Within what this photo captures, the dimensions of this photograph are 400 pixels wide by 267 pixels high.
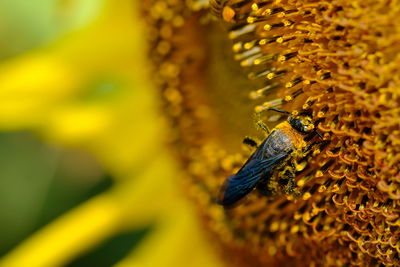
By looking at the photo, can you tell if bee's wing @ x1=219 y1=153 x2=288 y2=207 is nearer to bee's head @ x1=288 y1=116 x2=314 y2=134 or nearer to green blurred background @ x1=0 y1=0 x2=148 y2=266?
bee's head @ x1=288 y1=116 x2=314 y2=134

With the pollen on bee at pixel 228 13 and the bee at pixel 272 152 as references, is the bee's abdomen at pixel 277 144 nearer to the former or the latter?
the bee at pixel 272 152

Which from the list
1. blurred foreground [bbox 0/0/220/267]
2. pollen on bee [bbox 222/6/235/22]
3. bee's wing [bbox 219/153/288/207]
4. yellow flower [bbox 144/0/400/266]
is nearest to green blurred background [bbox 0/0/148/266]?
blurred foreground [bbox 0/0/220/267]

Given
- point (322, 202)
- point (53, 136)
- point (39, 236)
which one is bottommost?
point (322, 202)

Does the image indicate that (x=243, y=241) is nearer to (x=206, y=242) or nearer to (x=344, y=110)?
(x=206, y=242)

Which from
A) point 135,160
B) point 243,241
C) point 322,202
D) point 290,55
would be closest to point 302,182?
point 322,202

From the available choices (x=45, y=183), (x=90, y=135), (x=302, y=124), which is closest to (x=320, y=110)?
(x=302, y=124)

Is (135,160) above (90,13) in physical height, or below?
below

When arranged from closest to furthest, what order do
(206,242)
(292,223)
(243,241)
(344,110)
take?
(344,110)
(292,223)
(243,241)
(206,242)
